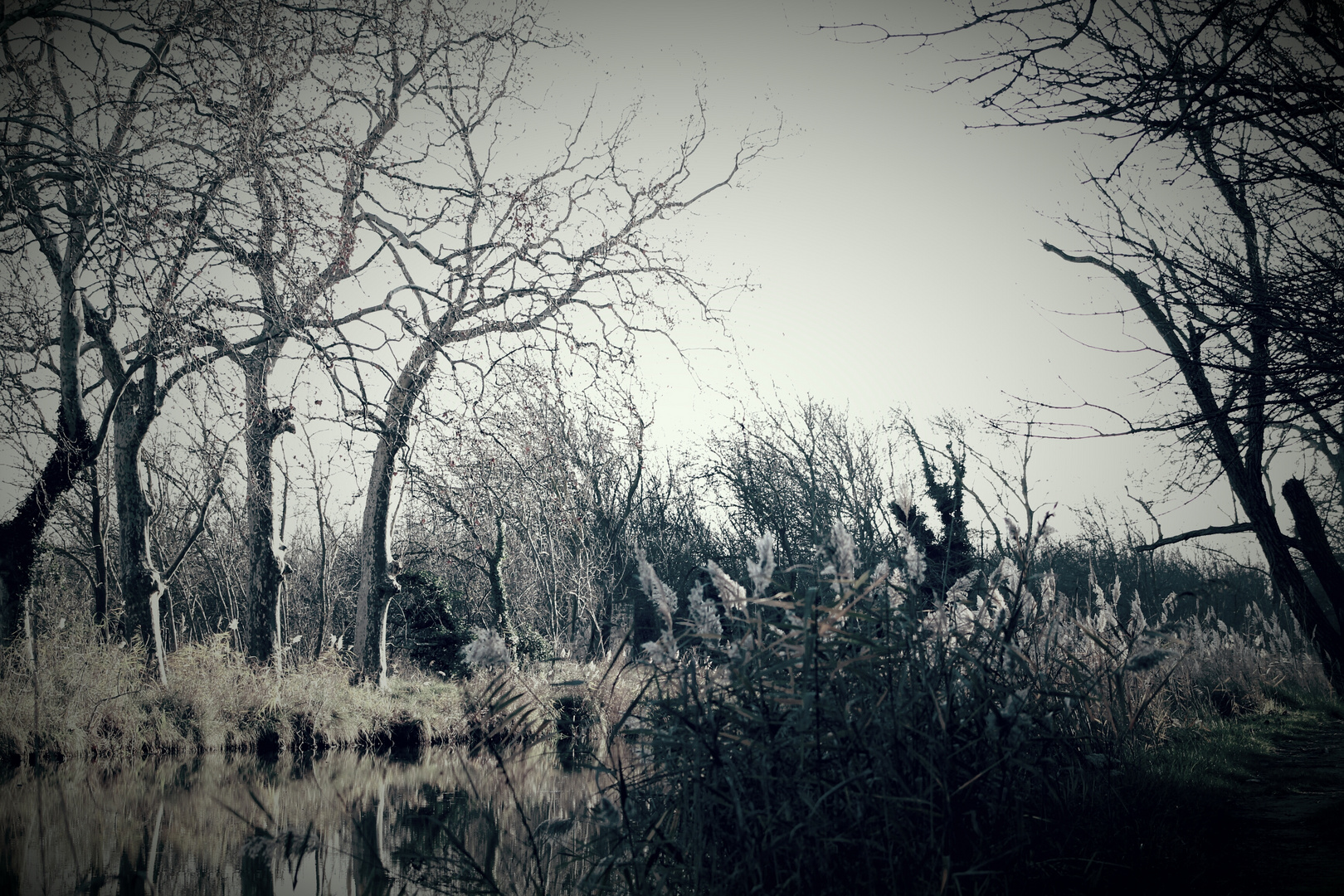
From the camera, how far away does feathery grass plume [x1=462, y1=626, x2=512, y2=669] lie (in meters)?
2.46

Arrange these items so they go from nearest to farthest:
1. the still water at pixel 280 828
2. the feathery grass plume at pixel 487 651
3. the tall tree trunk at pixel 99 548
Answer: the feathery grass plume at pixel 487 651
the still water at pixel 280 828
the tall tree trunk at pixel 99 548

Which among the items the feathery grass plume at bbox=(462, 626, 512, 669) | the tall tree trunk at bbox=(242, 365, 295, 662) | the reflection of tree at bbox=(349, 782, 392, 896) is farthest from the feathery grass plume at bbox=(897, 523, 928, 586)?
the tall tree trunk at bbox=(242, 365, 295, 662)

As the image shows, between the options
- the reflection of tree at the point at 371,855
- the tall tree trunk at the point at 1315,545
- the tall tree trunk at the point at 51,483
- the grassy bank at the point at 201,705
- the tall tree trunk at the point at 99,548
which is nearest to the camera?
the reflection of tree at the point at 371,855

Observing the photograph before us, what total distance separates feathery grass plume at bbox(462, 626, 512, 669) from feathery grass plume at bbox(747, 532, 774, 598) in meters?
0.95

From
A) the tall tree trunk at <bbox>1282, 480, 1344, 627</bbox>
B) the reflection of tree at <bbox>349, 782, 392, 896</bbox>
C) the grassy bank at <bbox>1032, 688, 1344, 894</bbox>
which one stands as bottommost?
the reflection of tree at <bbox>349, 782, 392, 896</bbox>

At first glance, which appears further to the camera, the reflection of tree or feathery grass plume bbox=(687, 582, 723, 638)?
the reflection of tree

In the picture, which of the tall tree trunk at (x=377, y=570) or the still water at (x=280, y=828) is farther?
the tall tree trunk at (x=377, y=570)

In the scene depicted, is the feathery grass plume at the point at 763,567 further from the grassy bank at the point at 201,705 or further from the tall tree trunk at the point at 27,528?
the tall tree trunk at the point at 27,528

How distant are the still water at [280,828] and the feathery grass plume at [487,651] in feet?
1.54

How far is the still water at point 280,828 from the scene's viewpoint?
13.2 ft

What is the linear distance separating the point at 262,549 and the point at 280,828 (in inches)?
298

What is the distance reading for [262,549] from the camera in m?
11.9


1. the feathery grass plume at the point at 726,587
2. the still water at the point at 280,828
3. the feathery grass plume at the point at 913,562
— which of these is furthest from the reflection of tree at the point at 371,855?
the feathery grass plume at the point at 913,562

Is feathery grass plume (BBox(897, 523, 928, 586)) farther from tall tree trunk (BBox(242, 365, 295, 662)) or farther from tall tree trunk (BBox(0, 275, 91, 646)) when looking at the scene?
tall tree trunk (BBox(242, 365, 295, 662))
